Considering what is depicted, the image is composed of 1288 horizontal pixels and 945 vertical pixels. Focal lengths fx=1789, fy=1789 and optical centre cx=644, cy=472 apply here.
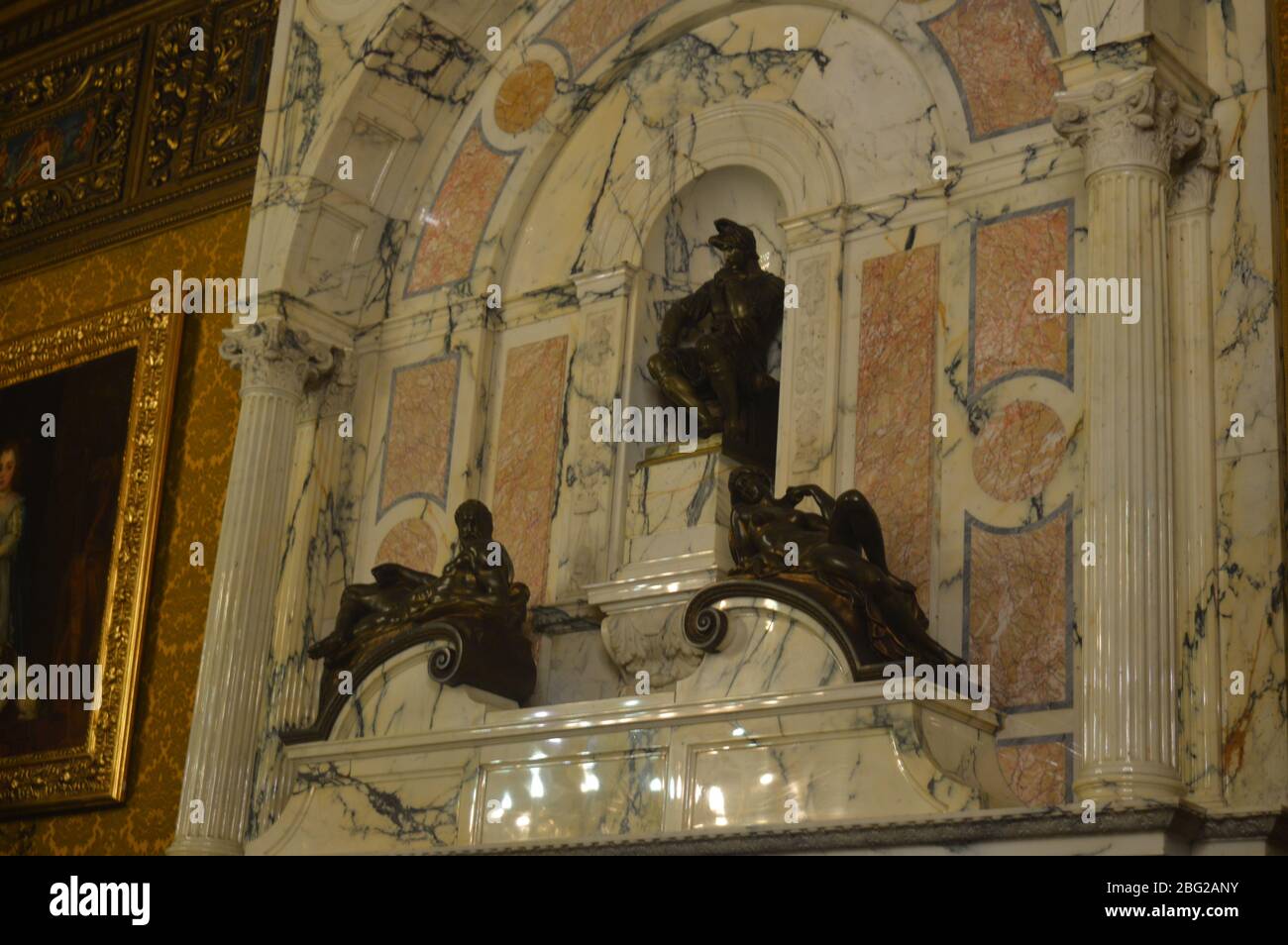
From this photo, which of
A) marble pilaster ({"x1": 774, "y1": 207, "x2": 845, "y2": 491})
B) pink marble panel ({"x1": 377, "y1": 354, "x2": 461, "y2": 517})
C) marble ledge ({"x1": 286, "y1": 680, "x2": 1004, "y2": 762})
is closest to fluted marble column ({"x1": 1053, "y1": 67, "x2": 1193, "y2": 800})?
marble ledge ({"x1": 286, "y1": 680, "x2": 1004, "y2": 762})

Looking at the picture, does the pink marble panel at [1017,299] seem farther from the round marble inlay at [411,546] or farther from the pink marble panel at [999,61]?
the round marble inlay at [411,546]

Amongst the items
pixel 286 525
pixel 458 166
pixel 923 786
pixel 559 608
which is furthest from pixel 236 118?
pixel 923 786

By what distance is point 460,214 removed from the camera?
10586 mm

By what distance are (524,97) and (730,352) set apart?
8.02 ft

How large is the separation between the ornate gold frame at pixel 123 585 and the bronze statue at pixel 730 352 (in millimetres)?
3854

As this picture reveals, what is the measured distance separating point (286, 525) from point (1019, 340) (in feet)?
14.6

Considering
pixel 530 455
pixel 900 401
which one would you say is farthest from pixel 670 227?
pixel 900 401

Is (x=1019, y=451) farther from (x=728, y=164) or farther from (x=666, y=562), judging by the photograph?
(x=728, y=164)

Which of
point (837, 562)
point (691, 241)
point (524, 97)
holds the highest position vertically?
point (524, 97)

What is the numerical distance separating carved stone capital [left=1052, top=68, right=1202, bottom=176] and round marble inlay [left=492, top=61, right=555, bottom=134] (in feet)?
12.4

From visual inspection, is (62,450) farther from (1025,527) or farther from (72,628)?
(1025,527)

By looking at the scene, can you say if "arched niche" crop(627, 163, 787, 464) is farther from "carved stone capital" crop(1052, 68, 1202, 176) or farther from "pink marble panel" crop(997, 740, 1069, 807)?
"pink marble panel" crop(997, 740, 1069, 807)

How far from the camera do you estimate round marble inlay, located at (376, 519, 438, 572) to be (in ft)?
32.7

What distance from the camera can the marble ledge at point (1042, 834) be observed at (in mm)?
6312
